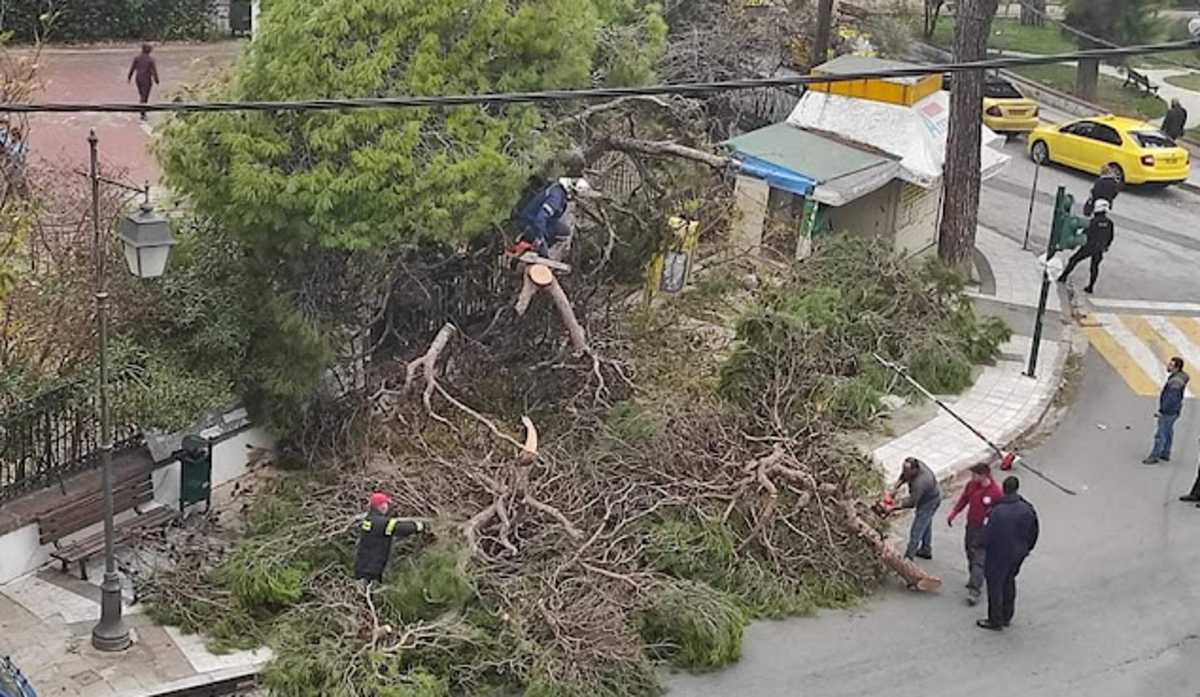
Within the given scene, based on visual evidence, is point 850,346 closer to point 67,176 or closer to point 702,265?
point 702,265

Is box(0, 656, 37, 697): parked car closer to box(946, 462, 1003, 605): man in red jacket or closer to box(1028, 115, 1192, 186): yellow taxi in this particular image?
box(946, 462, 1003, 605): man in red jacket

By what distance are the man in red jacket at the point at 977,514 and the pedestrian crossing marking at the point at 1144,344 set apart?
21.4 ft

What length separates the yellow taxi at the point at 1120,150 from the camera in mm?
29828

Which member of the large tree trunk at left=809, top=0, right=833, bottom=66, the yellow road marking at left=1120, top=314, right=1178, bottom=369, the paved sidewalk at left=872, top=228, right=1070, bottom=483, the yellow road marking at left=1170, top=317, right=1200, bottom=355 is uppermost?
the large tree trunk at left=809, top=0, right=833, bottom=66

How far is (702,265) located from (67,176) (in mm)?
8154

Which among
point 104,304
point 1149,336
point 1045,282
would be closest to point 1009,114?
point 1149,336

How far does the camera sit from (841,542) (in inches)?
573

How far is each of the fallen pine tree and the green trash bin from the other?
17.8 inches

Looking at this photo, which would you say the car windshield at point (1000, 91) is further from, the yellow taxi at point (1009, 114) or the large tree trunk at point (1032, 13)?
the large tree trunk at point (1032, 13)

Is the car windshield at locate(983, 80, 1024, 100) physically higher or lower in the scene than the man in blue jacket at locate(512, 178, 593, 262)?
lower

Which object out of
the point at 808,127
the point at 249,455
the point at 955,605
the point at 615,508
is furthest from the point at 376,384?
the point at 808,127

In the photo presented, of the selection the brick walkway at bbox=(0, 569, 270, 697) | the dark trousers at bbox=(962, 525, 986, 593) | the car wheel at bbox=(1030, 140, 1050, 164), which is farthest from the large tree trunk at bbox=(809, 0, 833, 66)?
the brick walkway at bbox=(0, 569, 270, 697)

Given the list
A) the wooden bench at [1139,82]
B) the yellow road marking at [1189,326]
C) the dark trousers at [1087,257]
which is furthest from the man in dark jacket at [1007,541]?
the wooden bench at [1139,82]

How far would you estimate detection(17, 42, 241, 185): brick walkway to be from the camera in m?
24.9
